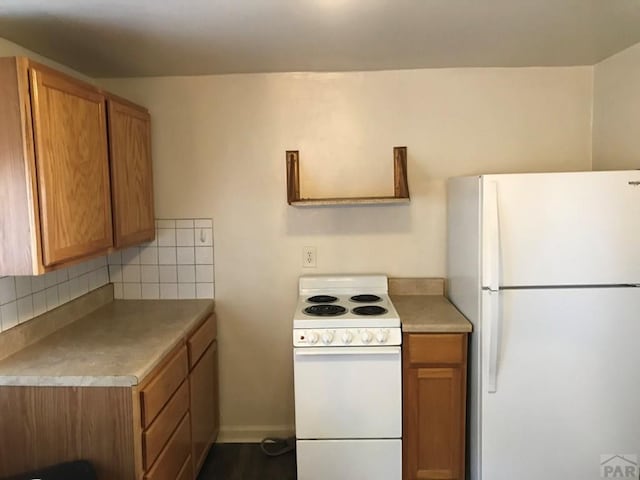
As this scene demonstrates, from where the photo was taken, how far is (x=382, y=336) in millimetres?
2275

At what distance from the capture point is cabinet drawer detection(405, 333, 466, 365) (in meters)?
2.31

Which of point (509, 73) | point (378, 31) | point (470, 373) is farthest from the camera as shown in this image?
point (509, 73)

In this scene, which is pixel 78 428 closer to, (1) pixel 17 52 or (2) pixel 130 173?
(2) pixel 130 173

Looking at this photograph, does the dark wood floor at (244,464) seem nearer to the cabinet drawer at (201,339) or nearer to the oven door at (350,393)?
the oven door at (350,393)

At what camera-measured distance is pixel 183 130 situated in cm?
283

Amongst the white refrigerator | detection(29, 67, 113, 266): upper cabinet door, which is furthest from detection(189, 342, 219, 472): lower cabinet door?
the white refrigerator

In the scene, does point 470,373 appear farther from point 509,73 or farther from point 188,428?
point 509,73

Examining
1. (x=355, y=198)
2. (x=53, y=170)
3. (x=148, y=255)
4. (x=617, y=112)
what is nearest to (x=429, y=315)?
(x=355, y=198)

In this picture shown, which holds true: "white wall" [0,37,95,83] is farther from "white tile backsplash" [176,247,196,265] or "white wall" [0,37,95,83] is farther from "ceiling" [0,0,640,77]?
"white tile backsplash" [176,247,196,265]

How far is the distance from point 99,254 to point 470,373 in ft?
6.08

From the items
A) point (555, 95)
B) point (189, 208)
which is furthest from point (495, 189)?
point (189, 208)

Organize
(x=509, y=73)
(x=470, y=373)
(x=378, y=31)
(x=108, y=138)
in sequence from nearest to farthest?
1. (x=378, y=31)
2. (x=108, y=138)
3. (x=470, y=373)
4. (x=509, y=73)

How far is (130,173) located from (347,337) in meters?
1.38

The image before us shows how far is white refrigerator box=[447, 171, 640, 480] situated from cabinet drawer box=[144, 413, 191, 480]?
1395mm
